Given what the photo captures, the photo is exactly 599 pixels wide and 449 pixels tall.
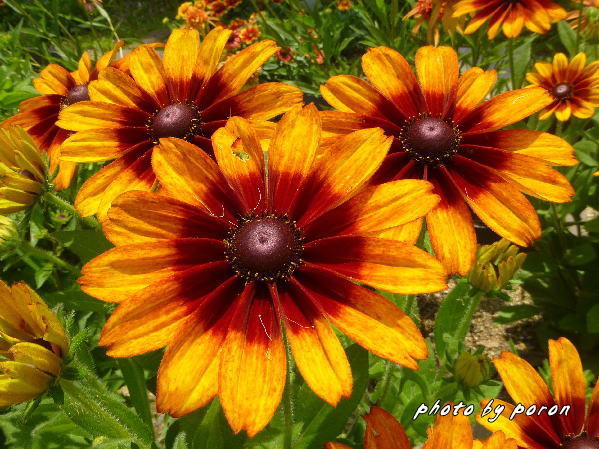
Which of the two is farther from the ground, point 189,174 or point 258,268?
point 189,174

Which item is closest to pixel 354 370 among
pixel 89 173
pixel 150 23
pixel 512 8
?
pixel 89 173

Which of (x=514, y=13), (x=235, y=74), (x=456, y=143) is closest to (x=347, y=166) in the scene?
(x=456, y=143)

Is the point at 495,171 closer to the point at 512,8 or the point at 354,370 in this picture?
the point at 354,370

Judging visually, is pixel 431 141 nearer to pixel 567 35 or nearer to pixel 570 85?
pixel 570 85

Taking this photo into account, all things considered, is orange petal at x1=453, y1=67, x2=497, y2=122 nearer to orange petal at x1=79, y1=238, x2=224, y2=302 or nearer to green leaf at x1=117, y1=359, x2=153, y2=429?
orange petal at x1=79, y1=238, x2=224, y2=302

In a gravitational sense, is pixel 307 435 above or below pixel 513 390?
below

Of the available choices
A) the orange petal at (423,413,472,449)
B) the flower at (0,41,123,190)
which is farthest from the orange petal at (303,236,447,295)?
the flower at (0,41,123,190)

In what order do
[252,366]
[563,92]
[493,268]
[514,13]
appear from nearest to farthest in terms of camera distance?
[252,366]
[493,268]
[514,13]
[563,92]
